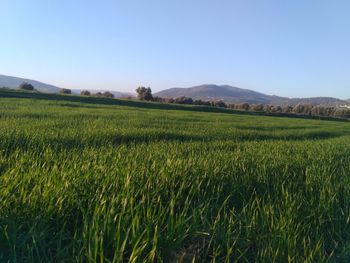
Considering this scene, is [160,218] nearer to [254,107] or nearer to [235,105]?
[254,107]

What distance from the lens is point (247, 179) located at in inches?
174

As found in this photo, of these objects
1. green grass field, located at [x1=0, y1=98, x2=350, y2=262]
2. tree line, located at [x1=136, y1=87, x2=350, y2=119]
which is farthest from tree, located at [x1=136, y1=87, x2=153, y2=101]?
green grass field, located at [x1=0, y1=98, x2=350, y2=262]

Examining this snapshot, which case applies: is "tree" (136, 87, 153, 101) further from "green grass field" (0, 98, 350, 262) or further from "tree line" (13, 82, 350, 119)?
"green grass field" (0, 98, 350, 262)

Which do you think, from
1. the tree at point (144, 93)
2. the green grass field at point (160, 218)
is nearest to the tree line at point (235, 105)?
A: the tree at point (144, 93)

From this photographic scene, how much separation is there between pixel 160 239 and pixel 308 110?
8981cm

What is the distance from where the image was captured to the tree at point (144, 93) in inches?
2785

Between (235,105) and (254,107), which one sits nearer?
(254,107)

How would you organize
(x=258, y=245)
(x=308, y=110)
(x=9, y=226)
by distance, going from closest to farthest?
(x=9, y=226)
(x=258, y=245)
(x=308, y=110)

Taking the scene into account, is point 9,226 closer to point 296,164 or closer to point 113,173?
point 113,173

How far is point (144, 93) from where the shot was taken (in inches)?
2881

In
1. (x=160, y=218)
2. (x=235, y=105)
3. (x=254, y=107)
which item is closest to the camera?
(x=160, y=218)

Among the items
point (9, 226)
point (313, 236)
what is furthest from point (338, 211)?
point (9, 226)

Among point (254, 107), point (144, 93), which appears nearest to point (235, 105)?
point (254, 107)

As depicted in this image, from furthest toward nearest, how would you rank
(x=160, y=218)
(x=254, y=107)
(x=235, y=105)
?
(x=235, y=105)
(x=254, y=107)
(x=160, y=218)
